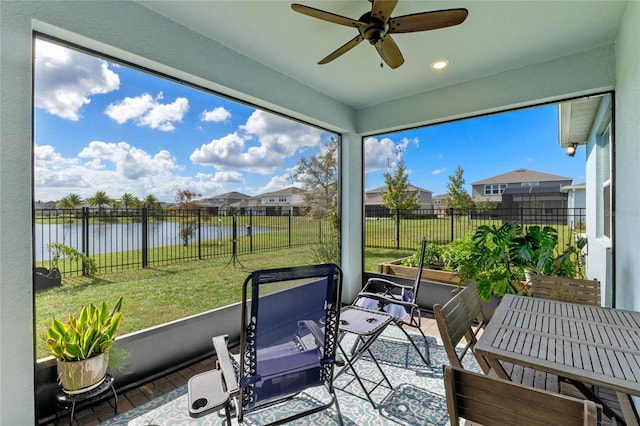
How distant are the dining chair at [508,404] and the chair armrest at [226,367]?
110cm

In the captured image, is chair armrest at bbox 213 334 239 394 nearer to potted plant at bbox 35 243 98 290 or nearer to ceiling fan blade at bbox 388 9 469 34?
potted plant at bbox 35 243 98 290

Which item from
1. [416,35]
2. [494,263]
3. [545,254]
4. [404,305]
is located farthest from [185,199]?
[545,254]

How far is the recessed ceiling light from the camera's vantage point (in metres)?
3.10

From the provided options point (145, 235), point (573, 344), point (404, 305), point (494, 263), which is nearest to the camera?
point (573, 344)

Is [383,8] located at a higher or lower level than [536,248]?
higher

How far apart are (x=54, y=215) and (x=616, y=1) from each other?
4414mm

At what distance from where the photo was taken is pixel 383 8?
6.08 feet

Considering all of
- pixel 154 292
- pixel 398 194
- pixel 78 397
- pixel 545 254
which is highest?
pixel 398 194

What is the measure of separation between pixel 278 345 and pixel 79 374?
144cm

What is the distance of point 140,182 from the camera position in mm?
2514

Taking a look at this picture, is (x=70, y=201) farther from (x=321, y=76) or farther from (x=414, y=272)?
(x=414, y=272)

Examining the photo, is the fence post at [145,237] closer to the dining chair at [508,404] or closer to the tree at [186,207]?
the tree at [186,207]

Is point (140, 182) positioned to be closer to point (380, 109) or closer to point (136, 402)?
point (136, 402)

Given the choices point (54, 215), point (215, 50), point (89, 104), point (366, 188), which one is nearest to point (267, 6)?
point (215, 50)
